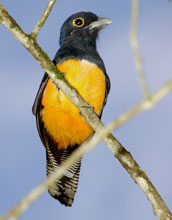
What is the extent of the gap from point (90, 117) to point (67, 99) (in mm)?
1597

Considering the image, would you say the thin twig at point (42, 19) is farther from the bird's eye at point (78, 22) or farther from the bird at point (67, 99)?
the bird's eye at point (78, 22)

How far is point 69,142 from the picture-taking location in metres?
8.99

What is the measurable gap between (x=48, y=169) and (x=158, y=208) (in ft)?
12.2

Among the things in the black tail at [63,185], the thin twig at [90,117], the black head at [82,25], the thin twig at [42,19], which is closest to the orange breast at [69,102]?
the black tail at [63,185]

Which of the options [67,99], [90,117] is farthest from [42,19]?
[67,99]

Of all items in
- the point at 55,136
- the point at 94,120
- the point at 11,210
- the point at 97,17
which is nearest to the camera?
the point at 11,210

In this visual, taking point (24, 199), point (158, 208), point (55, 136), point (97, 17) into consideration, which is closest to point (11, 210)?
point (24, 199)

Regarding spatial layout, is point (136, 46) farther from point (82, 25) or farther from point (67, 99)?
point (82, 25)

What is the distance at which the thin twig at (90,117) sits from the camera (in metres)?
6.18

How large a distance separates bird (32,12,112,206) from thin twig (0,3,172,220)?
1.37 metres

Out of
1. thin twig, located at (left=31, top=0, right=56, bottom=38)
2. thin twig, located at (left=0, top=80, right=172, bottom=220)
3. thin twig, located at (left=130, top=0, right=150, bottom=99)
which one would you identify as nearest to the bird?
thin twig, located at (left=31, top=0, right=56, bottom=38)

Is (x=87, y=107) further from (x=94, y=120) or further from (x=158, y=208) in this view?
(x=158, y=208)

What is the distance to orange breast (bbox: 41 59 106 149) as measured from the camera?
26.3ft

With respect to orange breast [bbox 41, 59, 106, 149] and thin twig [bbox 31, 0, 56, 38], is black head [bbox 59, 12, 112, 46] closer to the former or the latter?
orange breast [bbox 41, 59, 106, 149]
